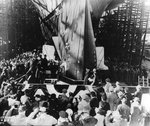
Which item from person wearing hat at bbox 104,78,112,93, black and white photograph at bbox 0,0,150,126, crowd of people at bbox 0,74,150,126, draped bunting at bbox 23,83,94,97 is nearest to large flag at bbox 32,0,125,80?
black and white photograph at bbox 0,0,150,126

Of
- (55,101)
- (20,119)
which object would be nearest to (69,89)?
(55,101)

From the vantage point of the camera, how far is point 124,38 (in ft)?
22.6

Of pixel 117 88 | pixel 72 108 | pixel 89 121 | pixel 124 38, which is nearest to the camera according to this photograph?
pixel 89 121

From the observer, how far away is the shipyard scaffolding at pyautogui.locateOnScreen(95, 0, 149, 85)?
267 inches

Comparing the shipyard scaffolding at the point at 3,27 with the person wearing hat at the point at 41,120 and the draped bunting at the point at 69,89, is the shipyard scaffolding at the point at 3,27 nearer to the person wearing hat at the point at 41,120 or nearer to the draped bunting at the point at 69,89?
the draped bunting at the point at 69,89

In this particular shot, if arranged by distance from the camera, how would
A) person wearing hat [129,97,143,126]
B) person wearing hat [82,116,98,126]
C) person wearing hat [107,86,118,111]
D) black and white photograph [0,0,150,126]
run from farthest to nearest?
black and white photograph [0,0,150,126]
person wearing hat [107,86,118,111]
person wearing hat [129,97,143,126]
person wearing hat [82,116,98,126]

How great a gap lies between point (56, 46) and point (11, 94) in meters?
1.72

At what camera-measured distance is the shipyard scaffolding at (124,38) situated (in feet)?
22.2

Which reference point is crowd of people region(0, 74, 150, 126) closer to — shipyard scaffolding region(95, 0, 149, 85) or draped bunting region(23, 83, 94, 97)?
draped bunting region(23, 83, 94, 97)

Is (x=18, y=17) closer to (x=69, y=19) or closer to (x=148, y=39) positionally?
(x=69, y=19)

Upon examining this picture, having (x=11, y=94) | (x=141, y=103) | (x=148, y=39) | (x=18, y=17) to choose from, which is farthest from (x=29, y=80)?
(x=148, y=39)

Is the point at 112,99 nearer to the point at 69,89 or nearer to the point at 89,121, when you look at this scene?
the point at 69,89

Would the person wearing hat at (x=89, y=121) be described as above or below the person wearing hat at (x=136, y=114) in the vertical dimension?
above

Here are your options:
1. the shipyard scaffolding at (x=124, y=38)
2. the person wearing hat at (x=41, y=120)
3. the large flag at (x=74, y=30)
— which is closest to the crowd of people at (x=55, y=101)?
the person wearing hat at (x=41, y=120)
